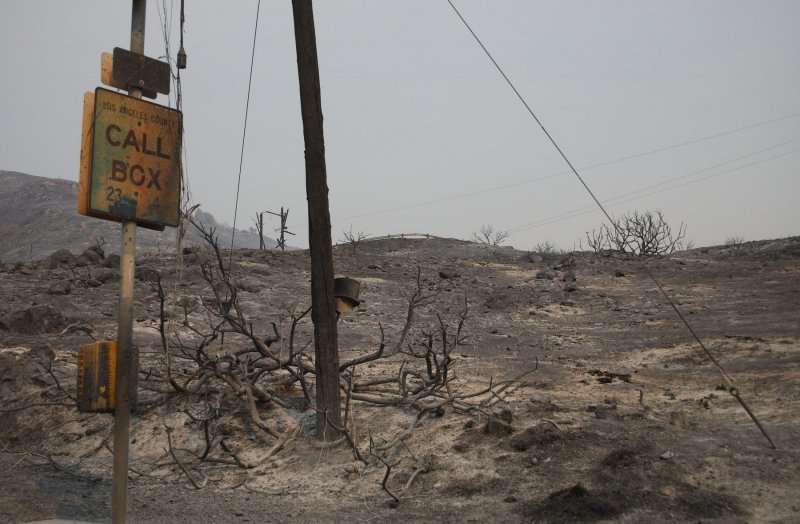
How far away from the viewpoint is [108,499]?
571 centimetres

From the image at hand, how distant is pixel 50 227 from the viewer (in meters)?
39.3

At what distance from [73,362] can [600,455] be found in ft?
22.9

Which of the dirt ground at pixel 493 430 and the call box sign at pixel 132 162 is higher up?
the call box sign at pixel 132 162

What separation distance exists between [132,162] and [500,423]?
3.68 metres

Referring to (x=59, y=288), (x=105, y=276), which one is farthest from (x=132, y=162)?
(x=105, y=276)

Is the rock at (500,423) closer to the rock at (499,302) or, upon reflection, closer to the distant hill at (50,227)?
the rock at (499,302)

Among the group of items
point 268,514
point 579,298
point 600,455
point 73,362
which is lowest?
point 268,514

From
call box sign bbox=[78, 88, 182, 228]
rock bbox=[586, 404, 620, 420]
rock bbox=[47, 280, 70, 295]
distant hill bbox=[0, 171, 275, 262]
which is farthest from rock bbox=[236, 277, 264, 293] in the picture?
distant hill bbox=[0, 171, 275, 262]

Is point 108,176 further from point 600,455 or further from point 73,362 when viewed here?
point 73,362

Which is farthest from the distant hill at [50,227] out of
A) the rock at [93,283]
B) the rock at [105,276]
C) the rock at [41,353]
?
the rock at [41,353]

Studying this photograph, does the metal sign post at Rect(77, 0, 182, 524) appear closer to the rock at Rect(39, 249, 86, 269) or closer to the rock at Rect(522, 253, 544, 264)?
the rock at Rect(39, 249, 86, 269)

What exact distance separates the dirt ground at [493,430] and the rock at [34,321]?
0.02 metres

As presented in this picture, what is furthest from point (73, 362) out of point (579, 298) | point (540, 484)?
point (579, 298)

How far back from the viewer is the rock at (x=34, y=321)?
10438 millimetres
